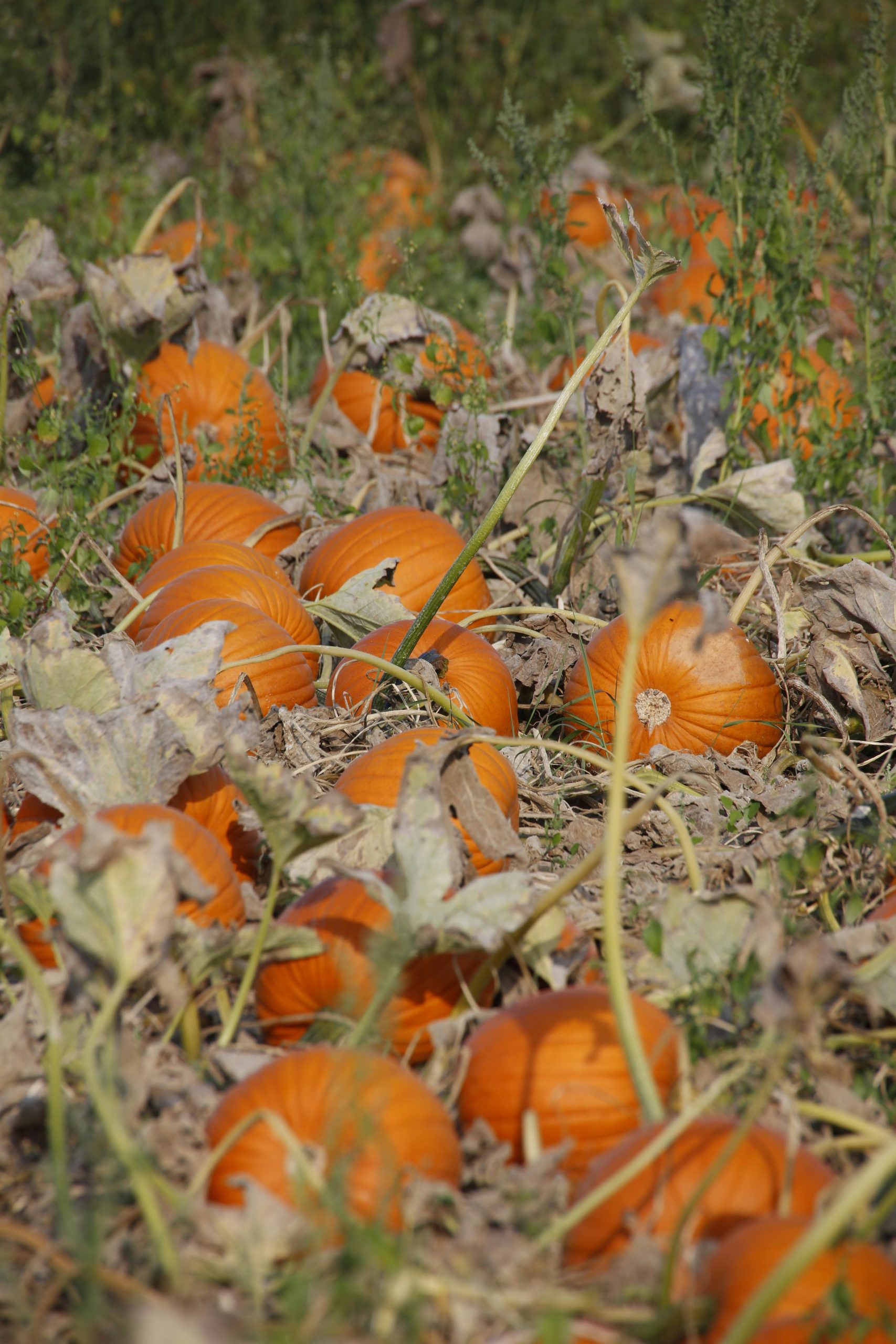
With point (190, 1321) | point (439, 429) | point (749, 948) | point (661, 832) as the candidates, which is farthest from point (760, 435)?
point (190, 1321)

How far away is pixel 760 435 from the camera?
3.81 metres

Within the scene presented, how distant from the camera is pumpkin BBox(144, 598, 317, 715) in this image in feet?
8.54

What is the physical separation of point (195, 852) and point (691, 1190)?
88 cm

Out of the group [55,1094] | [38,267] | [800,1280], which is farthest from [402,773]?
[38,267]

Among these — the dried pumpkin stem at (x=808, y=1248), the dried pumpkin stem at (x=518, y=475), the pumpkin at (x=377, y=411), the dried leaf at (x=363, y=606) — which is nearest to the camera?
the dried pumpkin stem at (x=808, y=1248)

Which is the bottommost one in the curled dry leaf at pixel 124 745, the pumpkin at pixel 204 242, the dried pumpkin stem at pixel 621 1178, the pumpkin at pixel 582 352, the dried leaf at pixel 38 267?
the pumpkin at pixel 582 352

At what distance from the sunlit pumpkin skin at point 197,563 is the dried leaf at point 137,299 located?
3.50ft

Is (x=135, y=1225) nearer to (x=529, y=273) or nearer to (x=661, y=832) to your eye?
(x=661, y=832)

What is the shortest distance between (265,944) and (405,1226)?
50 cm

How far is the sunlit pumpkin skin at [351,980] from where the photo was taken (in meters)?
1.71

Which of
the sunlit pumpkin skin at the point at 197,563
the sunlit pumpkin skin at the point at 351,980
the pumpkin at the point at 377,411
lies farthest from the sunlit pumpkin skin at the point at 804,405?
the sunlit pumpkin skin at the point at 351,980

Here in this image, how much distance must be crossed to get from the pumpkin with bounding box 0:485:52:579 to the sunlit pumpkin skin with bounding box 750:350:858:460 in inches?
87.8

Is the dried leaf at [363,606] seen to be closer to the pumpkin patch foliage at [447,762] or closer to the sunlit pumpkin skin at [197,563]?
the pumpkin patch foliage at [447,762]

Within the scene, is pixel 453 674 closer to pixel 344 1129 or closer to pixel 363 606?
pixel 363 606
